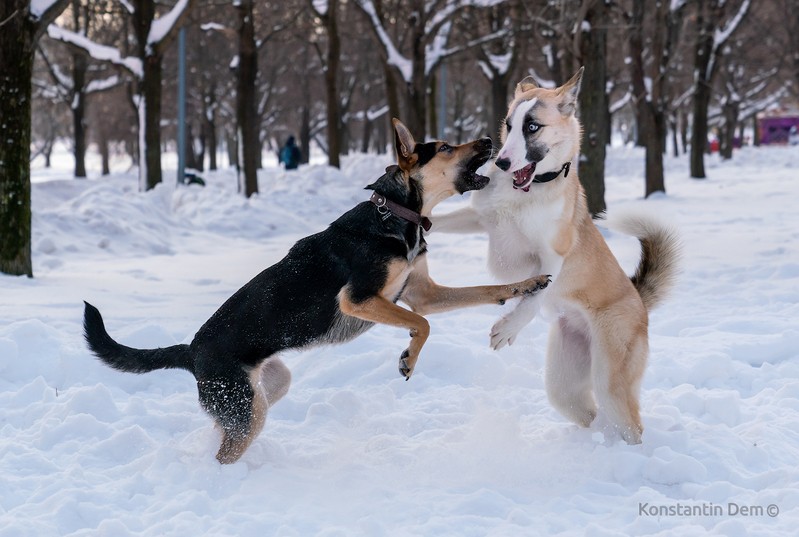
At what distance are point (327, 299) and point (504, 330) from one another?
1109mm

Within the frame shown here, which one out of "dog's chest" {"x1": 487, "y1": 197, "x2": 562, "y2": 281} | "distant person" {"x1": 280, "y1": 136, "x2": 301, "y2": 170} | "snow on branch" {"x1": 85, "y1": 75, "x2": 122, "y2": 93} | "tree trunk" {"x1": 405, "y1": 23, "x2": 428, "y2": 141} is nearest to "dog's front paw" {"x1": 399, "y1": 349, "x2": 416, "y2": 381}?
"dog's chest" {"x1": 487, "y1": 197, "x2": 562, "y2": 281}

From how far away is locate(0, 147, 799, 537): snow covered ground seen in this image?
12.5ft

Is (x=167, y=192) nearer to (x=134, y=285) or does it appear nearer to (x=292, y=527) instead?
(x=134, y=285)

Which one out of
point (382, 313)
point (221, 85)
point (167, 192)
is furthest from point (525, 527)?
point (221, 85)

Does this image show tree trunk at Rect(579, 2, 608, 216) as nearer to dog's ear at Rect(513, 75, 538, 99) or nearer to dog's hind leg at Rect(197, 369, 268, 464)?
dog's ear at Rect(513, 75, 538, 99)

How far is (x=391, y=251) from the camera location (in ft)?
14.9

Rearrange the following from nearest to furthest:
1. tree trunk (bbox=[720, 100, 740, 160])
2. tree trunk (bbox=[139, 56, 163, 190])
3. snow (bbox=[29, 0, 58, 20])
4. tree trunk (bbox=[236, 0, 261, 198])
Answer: snow (bbox=[29, 0, 58, 20]) → tree trunk (bbox=[139, 56, 163, 190]) → tree trunk (bbox=[236, 0, 261, 198]) → tree trunk (bbox=[720, 100, 740, 160])

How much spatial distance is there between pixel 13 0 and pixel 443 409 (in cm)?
650

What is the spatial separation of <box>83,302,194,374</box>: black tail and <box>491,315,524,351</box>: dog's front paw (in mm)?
1782

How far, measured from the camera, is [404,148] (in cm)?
475

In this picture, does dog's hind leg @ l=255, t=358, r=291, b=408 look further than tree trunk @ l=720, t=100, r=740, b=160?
No

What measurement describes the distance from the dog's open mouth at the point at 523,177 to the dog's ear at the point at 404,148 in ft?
1.97

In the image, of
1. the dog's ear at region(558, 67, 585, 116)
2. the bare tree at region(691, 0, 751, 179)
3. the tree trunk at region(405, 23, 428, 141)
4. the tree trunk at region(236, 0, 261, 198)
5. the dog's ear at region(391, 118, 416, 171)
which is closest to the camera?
the dog's ear at region(391, 118, 416, 171)

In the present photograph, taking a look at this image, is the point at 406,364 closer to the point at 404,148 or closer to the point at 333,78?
the point at 404,148
